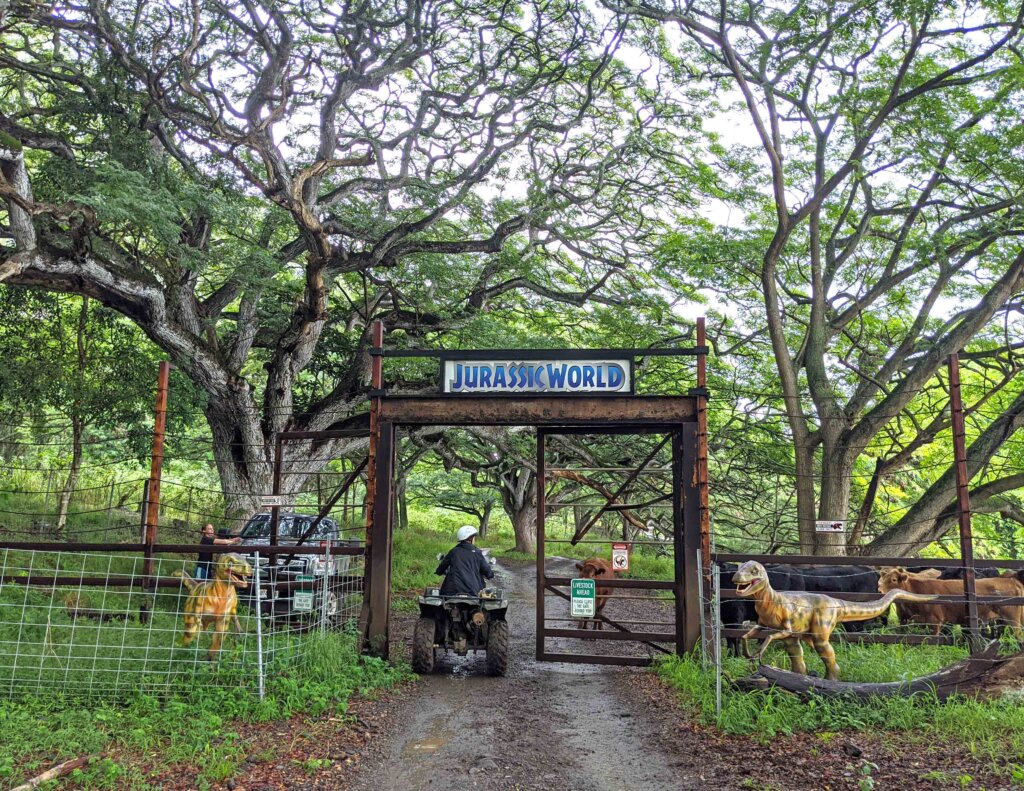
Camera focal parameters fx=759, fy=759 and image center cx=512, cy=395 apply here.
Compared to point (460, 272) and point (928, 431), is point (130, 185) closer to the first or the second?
point (460, 272)

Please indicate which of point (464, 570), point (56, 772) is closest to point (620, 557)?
point (464, 570)

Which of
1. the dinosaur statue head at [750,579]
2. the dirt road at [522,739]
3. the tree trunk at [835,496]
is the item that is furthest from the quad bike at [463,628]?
the tree trunk at [835,496]

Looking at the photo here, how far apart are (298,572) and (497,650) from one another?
139 inches

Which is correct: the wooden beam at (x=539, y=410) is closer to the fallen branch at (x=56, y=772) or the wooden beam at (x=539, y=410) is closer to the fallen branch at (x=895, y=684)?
the fallen branch at (x=895, y=684)

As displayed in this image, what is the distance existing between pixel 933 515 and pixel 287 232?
15.0 meters

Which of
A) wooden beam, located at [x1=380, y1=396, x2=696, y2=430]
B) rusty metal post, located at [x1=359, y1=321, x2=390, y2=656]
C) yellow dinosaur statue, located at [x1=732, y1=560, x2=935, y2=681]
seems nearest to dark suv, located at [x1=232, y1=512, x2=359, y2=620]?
rusty metal post, located at [x1=359, y1=321, x2=390, y2=656]

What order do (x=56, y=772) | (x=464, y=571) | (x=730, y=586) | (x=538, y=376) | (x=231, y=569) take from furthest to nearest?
(x=730, y=586) < (x=538, y=376) < (x=464, y=571) < (x=231, y=569) < (x=56, y=772)

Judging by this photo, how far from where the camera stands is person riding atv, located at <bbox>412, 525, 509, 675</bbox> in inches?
365

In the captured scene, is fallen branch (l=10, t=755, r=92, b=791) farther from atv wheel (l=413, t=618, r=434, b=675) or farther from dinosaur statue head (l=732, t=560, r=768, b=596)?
dinosaur statue head (l=732, t=560, r=768, b=596)

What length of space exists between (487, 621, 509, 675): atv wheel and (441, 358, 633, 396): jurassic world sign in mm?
3070

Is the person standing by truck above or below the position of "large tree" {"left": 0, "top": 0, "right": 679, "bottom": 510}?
below

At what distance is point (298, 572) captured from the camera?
11.1 m

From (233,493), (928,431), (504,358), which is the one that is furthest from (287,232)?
(928,431)

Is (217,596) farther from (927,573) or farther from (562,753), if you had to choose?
(927,573)
